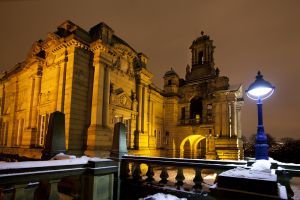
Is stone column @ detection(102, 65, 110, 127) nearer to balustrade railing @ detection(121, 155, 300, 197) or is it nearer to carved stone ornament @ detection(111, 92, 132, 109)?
carved stone ornament @ detection(111, 92, 132, 109)

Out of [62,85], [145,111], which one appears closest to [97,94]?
[62,85]

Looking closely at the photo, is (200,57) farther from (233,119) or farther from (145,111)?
(145,111)

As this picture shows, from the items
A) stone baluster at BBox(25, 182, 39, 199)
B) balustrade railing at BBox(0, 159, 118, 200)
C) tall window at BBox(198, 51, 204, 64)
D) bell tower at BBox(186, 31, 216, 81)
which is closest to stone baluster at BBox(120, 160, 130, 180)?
balustrade railing at BBox(0, 159, 118, 200)

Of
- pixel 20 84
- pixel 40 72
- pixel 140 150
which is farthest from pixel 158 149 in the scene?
pixel 20 84

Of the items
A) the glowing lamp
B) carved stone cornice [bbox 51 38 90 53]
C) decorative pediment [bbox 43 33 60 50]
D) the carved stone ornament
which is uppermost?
decorative pediment [bbox 43 33 60 50]

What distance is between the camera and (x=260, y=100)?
4.55 m

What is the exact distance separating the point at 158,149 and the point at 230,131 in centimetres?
835

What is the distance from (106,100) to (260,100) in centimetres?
1215

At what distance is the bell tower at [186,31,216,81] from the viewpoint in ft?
96.0

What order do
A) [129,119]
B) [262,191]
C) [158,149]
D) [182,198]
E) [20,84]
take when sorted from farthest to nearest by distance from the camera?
1. [158,149]
2. [20,84]
3. [129,119]
4. [182,198]
5. [262,191]

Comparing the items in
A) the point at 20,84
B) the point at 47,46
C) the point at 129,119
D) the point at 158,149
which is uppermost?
the point at 47,46

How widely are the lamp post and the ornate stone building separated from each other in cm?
1103

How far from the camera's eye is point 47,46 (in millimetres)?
16234

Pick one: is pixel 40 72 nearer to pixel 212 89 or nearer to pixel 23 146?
pixel 23 146
